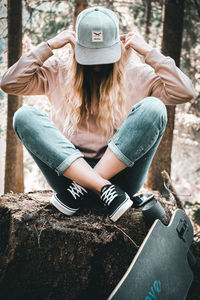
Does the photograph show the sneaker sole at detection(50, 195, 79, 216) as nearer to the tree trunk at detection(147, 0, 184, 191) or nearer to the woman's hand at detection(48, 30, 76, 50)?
the woman's hand at detection(48, 30, 76, 50)

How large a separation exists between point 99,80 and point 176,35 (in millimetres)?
2448

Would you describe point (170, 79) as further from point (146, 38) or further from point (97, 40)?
point (146, 38)

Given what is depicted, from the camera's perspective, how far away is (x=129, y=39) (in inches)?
80.9

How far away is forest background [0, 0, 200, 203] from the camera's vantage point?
5159 mm

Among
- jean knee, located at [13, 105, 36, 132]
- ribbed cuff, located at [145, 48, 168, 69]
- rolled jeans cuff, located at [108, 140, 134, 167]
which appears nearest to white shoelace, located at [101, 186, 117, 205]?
rolled jeans cuff, located at [108, 140, 134, 167]

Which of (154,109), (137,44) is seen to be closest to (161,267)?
(154,109)

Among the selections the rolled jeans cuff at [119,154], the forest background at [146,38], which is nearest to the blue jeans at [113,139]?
the rolled jeans cuff at [119,154]

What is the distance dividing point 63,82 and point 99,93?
10.7 inches

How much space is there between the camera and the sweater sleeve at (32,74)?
1947mm

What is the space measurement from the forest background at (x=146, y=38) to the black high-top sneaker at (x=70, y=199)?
1.07 meters

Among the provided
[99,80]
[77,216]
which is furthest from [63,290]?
[99,80]

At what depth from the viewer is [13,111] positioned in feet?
14.4

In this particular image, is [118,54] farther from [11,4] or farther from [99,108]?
[11,4]

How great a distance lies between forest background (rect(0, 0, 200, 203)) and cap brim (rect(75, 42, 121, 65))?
43 cm
